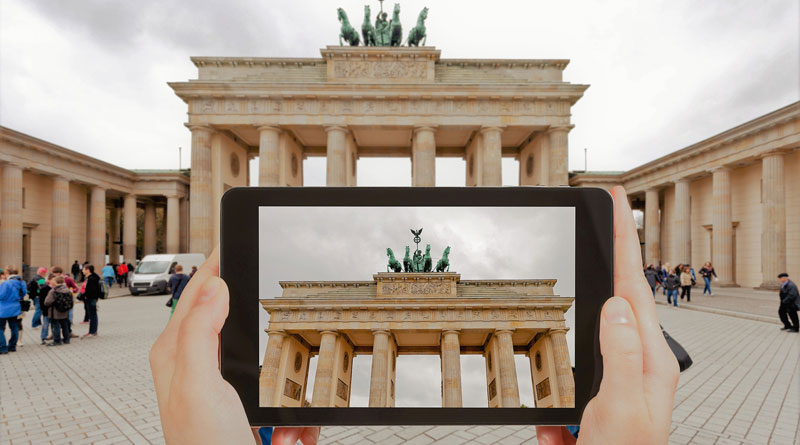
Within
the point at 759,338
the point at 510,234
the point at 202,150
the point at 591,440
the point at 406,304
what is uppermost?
the point at 202,150

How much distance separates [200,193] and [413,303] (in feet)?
96.1

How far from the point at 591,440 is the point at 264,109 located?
29316 millimetres

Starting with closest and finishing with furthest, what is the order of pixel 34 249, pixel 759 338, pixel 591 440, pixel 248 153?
pixel 591 440, pixel 759 338, pixel 34 249, pixel 248 153

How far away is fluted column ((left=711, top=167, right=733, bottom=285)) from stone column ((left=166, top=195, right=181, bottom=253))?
39125mm

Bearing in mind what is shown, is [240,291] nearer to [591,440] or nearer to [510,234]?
[510,234]

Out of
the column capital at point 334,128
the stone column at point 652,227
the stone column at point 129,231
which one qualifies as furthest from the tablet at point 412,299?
the stone column at point 129,231

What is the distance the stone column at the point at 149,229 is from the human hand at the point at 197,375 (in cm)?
3872

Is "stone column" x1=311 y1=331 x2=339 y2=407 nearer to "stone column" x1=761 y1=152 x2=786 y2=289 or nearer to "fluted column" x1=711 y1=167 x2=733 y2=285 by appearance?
"stone column" x1=761 y1=152 x2=786 y2=289

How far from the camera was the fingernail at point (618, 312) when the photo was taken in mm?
1209

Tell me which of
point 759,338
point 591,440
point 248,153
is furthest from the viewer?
point 248,153

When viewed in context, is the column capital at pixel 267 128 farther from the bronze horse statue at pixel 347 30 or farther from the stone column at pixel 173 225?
the stone column at pixel 173 225

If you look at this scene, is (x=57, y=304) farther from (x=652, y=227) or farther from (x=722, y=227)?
(x=652, y=227)

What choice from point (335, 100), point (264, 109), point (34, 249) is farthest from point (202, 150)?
point (34, 249)

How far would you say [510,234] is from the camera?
4.22ft
